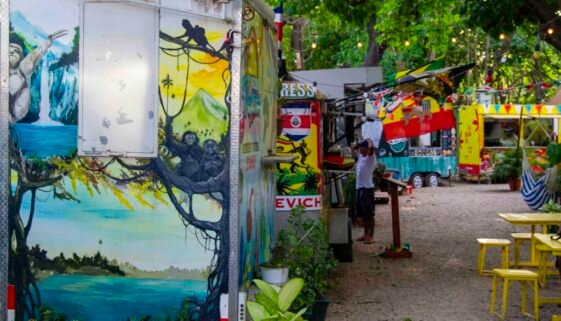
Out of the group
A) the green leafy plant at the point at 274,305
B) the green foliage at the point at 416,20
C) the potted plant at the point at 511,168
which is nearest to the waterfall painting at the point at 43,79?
the green leafy plant at the point at 274,305

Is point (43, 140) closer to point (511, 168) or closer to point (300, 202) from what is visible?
point (300, 202)

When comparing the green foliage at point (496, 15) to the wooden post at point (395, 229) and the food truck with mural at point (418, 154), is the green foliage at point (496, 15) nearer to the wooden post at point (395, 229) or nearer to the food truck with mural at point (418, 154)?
the wooden post at point (395, 229)

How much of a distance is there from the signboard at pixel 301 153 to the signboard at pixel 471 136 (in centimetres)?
1756

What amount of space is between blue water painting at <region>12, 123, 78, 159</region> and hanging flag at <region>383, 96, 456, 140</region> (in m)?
Result: 13.6

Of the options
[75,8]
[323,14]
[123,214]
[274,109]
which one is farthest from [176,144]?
[323,14]

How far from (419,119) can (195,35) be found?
52.6ft

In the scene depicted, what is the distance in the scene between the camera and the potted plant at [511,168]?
24859 mm

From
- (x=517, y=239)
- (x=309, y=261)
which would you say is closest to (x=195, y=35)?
(x=309, y=261)

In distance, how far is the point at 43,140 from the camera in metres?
5.79

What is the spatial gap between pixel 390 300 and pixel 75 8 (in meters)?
5.45

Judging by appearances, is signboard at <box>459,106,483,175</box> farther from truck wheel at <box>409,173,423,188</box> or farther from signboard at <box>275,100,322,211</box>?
signboard at <box>275,100,322,211</box>

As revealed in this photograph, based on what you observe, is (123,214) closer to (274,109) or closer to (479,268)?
(274,109)

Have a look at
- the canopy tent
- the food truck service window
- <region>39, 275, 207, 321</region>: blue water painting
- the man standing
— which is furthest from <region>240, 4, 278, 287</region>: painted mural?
the canopy tent

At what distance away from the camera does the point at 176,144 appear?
5.72 meters
